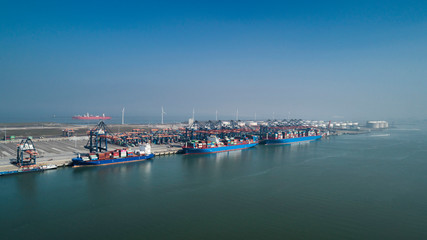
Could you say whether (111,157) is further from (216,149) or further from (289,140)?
(289,140)

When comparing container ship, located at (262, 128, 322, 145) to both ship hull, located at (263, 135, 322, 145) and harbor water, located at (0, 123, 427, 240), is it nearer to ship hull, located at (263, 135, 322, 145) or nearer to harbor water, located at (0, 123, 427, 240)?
ship hull, located at (263, 135, 322, 145)

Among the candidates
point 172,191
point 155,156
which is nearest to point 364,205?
point 172,191

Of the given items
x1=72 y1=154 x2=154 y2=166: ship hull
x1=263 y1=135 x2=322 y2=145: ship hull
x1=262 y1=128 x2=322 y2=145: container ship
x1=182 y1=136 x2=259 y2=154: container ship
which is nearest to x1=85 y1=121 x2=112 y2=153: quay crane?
x1=72 y1=154 x2=154 y2=166: ship hull

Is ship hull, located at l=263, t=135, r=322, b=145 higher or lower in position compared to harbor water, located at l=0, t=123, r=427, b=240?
higher

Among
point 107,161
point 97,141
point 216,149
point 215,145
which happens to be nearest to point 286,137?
point 215,145

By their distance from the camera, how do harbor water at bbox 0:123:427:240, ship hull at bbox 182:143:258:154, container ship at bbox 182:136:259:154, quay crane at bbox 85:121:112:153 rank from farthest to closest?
container ship at bbox 182:136:259:154, ship hull at bbox 182:143:258:154, quay crane at bbox 85:121:112:153, harbor water at bbox 0:123:427:240
